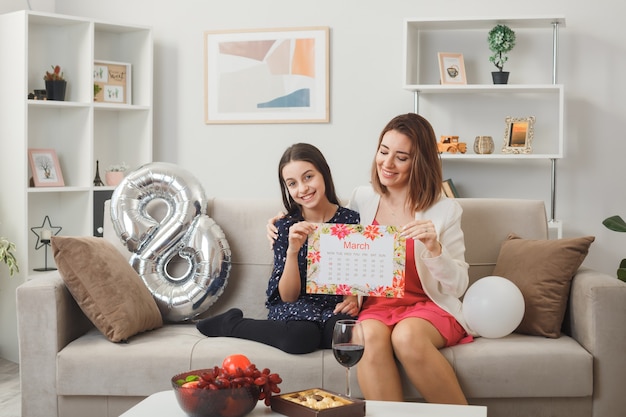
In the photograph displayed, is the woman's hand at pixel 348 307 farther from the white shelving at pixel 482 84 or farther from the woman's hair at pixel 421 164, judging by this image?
the white shelving at pixel 482 84

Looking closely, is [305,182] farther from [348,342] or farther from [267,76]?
[267,76]

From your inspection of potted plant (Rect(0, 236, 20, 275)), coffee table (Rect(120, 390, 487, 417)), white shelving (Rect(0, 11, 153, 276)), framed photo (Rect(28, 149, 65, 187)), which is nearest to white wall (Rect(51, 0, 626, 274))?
white shelving (Rect(0, 11, 153, 276))

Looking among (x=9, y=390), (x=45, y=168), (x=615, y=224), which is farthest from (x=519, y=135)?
(x=9, y=390)

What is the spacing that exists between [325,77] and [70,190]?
1514mm

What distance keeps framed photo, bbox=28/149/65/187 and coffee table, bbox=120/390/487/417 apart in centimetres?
265

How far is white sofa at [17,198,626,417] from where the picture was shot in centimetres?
254

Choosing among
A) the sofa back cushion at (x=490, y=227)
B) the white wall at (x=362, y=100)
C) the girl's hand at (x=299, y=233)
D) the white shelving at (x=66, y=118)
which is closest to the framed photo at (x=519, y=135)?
the white wall at (x=362, y=100)

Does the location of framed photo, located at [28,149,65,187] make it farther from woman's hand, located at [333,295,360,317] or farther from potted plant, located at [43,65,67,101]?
woman's hand, located at [333,295,360,317]

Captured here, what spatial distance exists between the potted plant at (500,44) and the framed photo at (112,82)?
2.04 m

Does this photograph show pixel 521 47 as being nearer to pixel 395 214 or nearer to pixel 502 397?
pixel 395 214

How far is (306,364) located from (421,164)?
0.75 meters

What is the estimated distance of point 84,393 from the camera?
2594mm

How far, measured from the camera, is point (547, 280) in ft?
9.08

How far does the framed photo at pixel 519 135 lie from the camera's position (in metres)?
4.16
